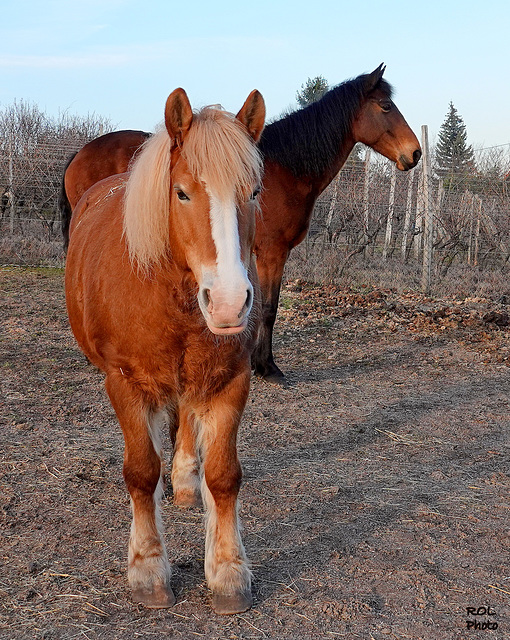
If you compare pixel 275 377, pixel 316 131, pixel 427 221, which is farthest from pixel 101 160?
pixel 427 221

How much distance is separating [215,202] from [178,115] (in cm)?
40

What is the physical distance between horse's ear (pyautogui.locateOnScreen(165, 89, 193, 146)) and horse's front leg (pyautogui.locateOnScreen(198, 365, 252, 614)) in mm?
936

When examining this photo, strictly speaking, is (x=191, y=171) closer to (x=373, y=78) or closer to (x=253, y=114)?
(x=253, y=114)

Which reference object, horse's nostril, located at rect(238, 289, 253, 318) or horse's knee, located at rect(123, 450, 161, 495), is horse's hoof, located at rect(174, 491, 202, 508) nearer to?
horse's knee, located at rect(123, 450, 161, 495)

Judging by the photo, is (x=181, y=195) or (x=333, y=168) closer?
(x=181, y=195)

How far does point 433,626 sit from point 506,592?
1.37 ft

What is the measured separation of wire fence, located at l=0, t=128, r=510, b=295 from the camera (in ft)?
38.6

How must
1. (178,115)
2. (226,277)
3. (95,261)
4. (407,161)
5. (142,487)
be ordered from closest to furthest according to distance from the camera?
(226,277) < (178,115) < (142,487) < (95,261) < (407,161)

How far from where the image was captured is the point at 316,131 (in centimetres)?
576

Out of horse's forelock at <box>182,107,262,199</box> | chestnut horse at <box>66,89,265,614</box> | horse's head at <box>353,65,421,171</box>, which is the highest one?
horse's head at <box>353,65,421,171</box>

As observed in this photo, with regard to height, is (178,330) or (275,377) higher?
(178,330)

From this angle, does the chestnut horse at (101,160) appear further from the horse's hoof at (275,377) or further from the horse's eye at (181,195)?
the horse's eye at (181,195)

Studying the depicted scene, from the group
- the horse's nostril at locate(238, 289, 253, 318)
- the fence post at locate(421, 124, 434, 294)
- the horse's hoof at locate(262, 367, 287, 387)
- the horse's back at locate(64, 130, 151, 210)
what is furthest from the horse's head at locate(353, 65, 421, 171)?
the horse's nostril at locate(238, 289, 253, 318)

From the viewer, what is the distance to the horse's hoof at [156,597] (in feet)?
7.64
